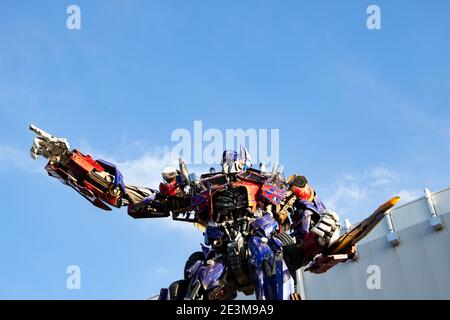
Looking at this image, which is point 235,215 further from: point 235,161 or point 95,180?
point 95,180

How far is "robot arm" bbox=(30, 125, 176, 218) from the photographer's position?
25.0ft

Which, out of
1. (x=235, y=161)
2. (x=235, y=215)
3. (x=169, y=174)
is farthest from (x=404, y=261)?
(x=169, y=174)

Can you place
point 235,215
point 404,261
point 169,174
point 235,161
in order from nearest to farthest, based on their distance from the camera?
point 235,215 < point 169,174 < point 235,161 < point 404,261

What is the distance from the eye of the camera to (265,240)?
23.1 ft

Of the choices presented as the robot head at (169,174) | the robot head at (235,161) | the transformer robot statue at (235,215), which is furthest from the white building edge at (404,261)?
the robot head at (169,174)

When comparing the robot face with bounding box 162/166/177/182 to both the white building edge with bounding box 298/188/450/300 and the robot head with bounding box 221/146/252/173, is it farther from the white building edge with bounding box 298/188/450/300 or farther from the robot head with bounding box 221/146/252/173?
the white building edge with bounding box 298/188/450/300

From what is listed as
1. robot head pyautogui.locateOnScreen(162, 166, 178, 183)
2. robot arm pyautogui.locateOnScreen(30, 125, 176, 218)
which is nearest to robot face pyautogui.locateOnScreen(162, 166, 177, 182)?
robot head pyautogui.locateOnScreen(162, 166, 178, 183)

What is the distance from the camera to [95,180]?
7898 millimetres

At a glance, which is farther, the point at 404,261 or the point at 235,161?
the point at 404,261

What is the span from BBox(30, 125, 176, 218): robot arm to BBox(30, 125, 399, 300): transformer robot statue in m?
0.01

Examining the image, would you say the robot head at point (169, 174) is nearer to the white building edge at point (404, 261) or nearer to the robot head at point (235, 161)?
the robot head at point (235, 161)

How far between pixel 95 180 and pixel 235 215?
80.2 inches
